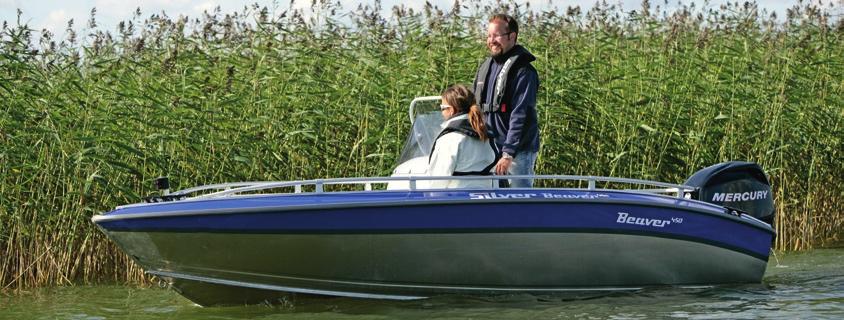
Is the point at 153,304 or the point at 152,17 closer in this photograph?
the point at 153,304

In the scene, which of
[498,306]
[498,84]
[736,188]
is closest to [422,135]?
[498,84]

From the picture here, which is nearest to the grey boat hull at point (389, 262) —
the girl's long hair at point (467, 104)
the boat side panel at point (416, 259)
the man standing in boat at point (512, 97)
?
the boat side panel at point (416, 259)

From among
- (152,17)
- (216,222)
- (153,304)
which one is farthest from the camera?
(152,17)

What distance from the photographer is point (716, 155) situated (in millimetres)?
11078

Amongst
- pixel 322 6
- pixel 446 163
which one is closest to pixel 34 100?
pixel 322 6

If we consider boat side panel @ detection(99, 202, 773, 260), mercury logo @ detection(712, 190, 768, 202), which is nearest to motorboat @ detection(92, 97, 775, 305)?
boat side panel @ detection(99, 202, 773, 260)

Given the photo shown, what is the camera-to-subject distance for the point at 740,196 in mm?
8672

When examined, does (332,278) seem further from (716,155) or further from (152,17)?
(716,155)

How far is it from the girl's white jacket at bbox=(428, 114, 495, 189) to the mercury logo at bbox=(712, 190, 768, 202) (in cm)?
173

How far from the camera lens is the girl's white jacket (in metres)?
7.58

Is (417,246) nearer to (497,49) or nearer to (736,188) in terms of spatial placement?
(497,49)

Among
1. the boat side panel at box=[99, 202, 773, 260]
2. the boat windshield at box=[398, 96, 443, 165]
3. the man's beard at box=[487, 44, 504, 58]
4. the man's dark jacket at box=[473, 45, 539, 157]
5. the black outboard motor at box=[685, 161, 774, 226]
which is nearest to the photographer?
the boat side panel at box=[99, 202, 773, 260]

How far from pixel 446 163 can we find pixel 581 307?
117 cm

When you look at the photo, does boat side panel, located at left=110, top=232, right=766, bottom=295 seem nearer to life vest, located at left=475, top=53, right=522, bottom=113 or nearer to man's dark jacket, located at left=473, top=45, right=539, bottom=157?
man's dark jacket, located at left=473, top=45, right=539, bottom=157
